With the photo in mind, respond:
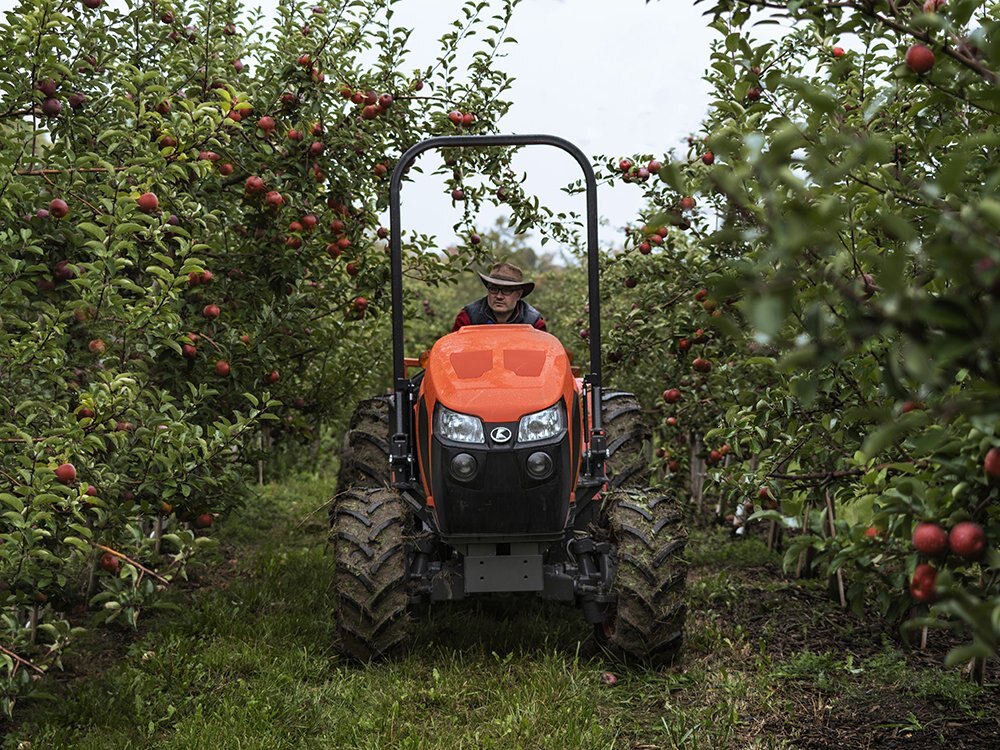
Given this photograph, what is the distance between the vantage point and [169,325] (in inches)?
145

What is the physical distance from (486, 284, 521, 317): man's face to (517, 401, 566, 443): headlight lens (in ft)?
4.00

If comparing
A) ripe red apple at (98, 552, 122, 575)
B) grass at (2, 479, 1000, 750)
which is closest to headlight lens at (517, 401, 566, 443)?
grass at (2, 479, 1000, 750)

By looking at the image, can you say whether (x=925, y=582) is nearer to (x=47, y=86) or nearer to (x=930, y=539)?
(x=930, y=539)

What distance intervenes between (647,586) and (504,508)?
0.69 metres

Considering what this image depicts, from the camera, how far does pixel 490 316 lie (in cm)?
534

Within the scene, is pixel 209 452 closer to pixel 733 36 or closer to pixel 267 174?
pixel 267 174

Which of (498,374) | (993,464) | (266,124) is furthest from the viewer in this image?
(266,124)

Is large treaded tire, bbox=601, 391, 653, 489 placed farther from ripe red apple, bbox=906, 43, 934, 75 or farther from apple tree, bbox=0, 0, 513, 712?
ripe red apple, bbox=906, 43, 934, 75

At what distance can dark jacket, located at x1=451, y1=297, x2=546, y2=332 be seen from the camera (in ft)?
17.4

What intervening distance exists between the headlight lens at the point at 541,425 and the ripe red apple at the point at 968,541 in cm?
241

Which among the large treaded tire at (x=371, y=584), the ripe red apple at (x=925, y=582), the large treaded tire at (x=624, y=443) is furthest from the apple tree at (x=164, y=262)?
the ripe red apple at (x=925, y=582)

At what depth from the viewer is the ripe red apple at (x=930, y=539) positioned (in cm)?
182

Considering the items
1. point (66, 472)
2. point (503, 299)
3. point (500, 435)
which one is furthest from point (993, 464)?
point (503, 299)

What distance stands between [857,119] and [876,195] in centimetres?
97
